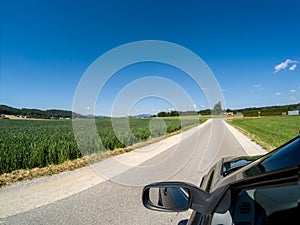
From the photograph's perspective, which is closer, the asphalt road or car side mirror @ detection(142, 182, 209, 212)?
car side mirror @ detection(142, 182, 209, 212)

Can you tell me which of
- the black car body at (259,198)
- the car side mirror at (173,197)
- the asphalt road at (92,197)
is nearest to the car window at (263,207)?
the black car body at (259,198)

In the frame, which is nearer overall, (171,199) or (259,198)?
(259,198)

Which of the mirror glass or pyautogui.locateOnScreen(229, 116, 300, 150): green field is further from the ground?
the mirror glass

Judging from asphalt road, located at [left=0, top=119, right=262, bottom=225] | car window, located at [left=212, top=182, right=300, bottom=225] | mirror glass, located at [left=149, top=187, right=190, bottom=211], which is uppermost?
car window, located at [left=212, top=182, right=300, bottom=225]

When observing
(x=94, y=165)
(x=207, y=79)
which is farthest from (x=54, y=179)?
(x=207, y=79)

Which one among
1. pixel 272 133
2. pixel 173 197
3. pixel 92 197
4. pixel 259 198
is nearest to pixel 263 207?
pixel 259 198

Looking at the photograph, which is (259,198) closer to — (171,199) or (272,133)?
(171,199)

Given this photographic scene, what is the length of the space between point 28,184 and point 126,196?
10.0 ft

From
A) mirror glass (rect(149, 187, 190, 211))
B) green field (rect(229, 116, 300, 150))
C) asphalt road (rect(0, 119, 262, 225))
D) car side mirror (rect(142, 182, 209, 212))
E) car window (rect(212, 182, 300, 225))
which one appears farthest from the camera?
green field (rect(229, 116, 300, 150))

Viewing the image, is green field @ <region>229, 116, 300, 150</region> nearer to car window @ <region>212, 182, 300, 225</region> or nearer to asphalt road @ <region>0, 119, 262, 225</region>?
asphalt road @ <region>0, 119, 262, 225</region>

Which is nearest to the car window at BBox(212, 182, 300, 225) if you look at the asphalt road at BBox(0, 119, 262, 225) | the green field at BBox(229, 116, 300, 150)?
the asphalt road at BBox(0, 119, 262, 225)

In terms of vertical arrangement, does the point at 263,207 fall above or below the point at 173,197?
above

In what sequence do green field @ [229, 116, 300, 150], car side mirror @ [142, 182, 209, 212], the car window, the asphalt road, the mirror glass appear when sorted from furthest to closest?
green field @ [229, 116, 300, 150] < the asphalt road < the mirror glass < car side mirror @ [142, 182, 209, 212] < the car window

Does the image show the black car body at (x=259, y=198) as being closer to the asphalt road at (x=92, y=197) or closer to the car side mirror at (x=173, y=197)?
the car side mirror at (x=173, y=197)
